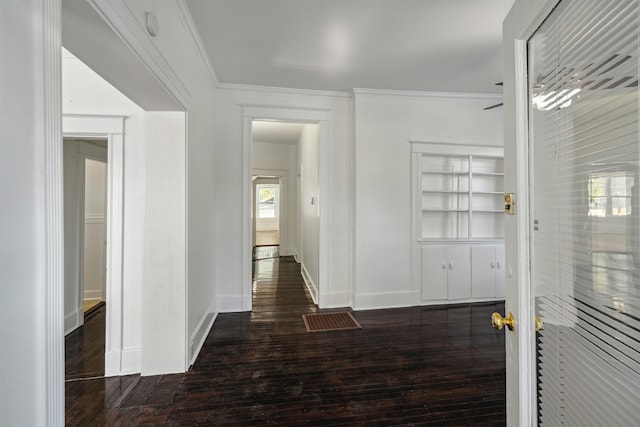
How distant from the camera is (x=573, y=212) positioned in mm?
720

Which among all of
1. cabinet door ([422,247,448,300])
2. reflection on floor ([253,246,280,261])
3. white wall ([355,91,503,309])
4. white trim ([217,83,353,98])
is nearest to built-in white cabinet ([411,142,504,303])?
cabinet door ([422,247,448,300])

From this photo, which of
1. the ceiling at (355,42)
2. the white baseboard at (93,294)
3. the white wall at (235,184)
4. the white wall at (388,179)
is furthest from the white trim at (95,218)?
the white wall at (388,179)

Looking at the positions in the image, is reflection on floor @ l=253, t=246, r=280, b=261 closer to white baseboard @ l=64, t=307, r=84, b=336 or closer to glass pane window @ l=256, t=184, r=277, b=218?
glass pane window @ l=256, t=184, r=277, b=218

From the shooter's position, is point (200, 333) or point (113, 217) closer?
point (113, 217)

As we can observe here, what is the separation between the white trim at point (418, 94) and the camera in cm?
338

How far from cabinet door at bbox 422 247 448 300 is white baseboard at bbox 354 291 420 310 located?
16 centimetres

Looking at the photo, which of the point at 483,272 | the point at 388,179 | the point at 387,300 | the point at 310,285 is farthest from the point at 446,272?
the point at 310,285

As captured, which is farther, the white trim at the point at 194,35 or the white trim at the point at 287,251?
the white trim at the point at 287,251

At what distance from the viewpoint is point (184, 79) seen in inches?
79.8

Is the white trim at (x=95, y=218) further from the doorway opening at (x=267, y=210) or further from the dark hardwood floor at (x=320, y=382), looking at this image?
the doorway opening at (x=267, y=210)

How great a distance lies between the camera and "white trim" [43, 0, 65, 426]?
0.67m

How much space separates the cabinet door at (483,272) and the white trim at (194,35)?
379 centimetres

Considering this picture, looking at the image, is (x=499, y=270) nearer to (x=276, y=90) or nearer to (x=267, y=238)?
(x=276, y=90)

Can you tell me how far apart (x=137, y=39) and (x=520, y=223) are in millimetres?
1762
